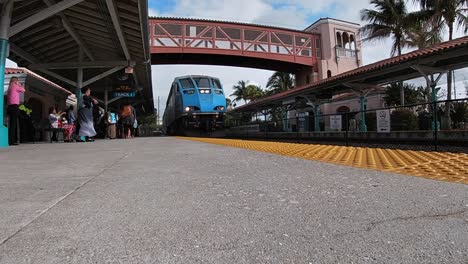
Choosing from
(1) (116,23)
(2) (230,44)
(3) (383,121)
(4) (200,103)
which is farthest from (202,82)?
(3) (383,121)

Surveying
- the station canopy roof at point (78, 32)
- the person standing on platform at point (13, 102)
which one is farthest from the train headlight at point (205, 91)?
the person standing on platform at point (13, 102)

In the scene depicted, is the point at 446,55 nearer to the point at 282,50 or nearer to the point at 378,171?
the point at 378,171

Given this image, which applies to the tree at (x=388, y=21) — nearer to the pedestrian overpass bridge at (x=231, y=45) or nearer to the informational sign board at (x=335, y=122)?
the pedestrian overpass bridge at (x=231, y=45)

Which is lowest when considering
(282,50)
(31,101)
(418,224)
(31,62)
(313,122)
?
(418,224)

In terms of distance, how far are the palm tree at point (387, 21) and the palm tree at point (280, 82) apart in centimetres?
2526

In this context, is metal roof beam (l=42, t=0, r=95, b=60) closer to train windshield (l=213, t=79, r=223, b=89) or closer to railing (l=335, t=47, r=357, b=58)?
train windshield (l=213, t=79, r=223, b=89)

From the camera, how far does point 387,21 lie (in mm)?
30125

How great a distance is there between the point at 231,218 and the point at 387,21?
31.1 metres

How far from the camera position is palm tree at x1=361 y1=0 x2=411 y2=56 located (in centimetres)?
2955

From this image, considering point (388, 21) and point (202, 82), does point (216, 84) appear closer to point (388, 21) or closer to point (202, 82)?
point (202, 82)

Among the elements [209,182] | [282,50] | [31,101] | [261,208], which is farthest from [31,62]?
[282,50]

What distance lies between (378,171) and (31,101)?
16973mm

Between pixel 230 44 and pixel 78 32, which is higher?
pixel 230 44

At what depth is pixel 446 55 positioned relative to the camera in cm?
1266
